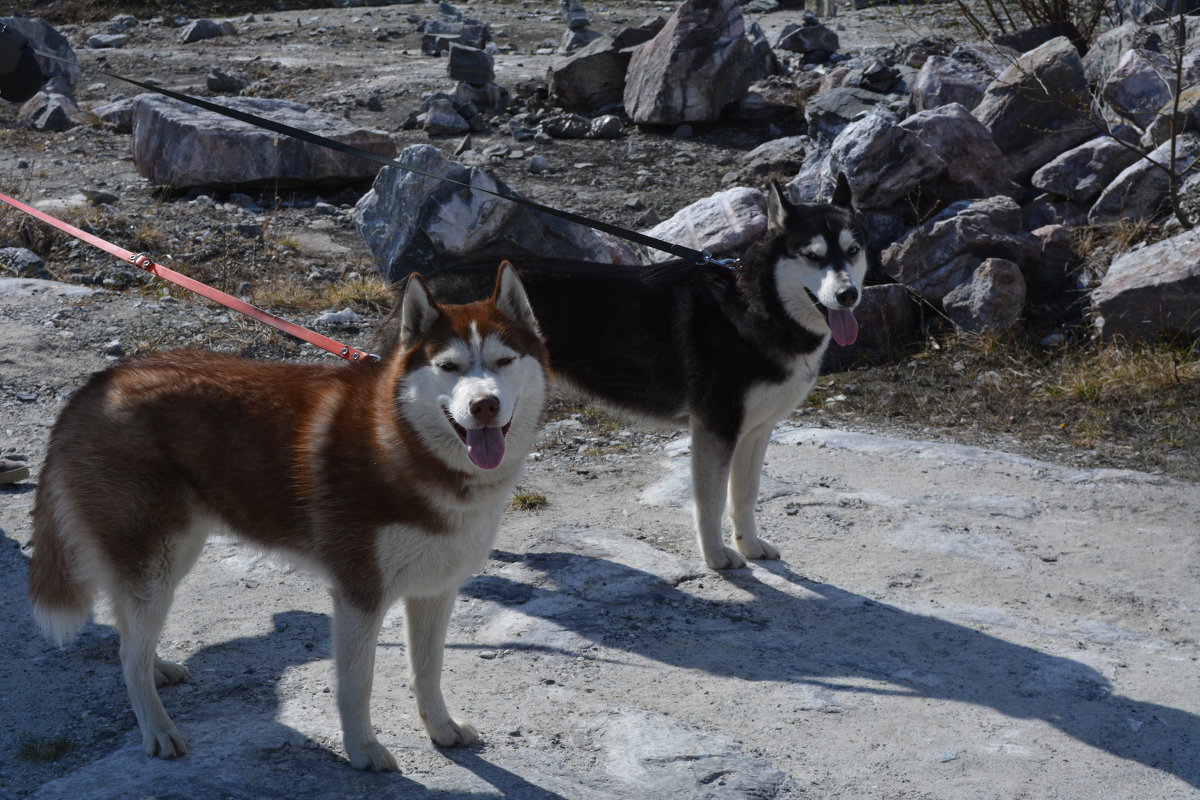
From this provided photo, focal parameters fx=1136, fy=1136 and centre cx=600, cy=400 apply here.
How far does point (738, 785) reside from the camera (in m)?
3.67

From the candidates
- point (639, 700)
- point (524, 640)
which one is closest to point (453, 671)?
point (524, 640)

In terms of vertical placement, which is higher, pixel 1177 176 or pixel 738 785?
pixel 1177 176

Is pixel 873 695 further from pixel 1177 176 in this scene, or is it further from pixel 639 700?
pixel 1177 176

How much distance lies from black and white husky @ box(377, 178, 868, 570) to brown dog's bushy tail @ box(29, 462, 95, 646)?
1.76 m

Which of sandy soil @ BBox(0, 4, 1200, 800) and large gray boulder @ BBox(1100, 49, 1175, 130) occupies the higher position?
large gray boulder @ BBox(1100, 49, 1175, 130)

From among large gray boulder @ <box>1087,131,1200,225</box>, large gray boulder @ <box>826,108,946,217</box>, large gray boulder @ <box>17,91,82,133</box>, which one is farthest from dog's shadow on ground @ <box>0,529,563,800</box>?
large gray boulder @ <box>17,91,82,133</box>

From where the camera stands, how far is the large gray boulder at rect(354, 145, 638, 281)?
8602 millimetres

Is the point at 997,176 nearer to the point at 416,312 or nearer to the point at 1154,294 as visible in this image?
the point at 1154,294

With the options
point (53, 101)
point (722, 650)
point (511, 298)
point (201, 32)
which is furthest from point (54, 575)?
point (201, 32)

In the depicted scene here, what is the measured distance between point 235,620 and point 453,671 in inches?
40.1

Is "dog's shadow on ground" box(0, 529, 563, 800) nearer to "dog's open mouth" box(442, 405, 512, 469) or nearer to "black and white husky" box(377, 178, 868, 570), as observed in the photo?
"dog's open mouth" box(442, 405, 512, 469)

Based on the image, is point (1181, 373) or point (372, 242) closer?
point (1181, 373)

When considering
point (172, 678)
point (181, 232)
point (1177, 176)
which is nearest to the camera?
point (172, 678)

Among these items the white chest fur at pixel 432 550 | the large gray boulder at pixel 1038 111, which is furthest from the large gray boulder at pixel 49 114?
the white chest fur at pixel 432 550
